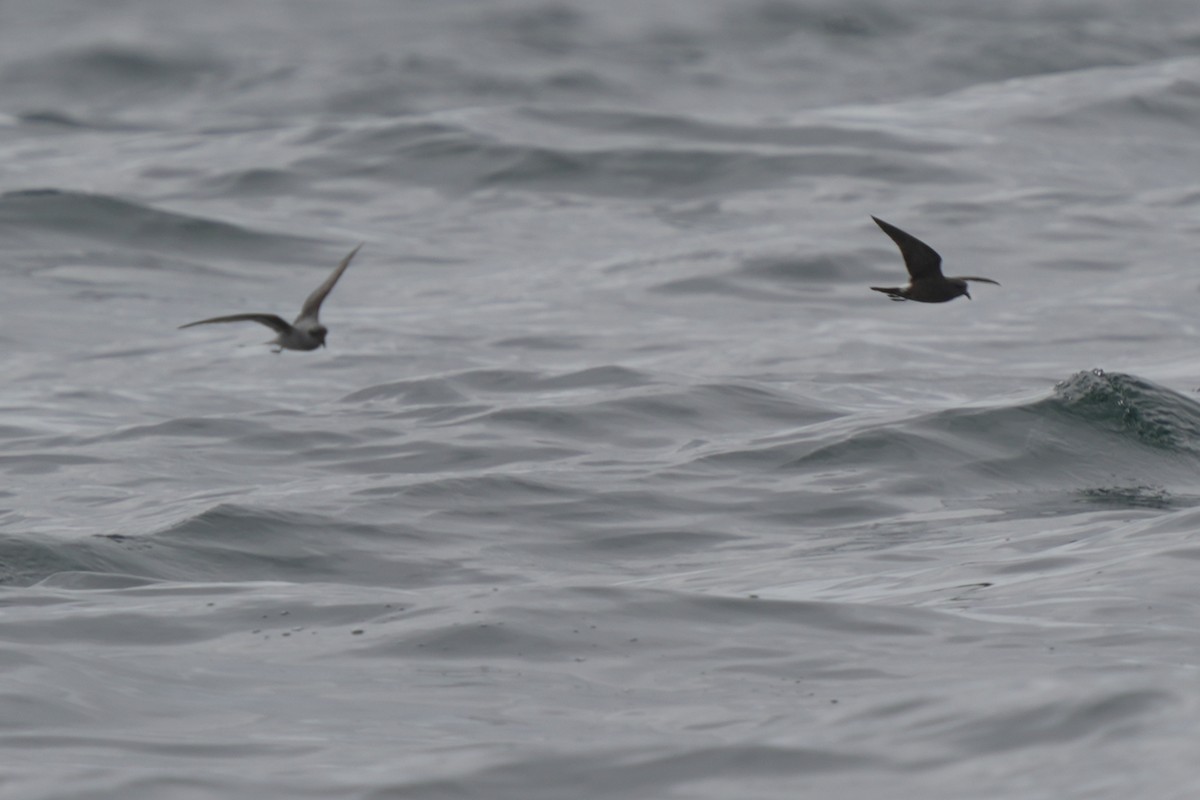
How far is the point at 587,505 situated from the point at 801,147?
12139 millimetres

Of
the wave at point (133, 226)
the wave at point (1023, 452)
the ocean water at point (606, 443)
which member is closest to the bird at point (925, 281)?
the ocean water at point (606, 443)

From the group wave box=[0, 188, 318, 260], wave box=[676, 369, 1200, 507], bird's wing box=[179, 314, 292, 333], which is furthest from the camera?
wave box=[0, 188, 318, 260]

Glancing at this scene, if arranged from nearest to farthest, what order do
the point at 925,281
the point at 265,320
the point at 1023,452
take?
the point at 265,320 → the point at 925,281 → the point at 1023,452

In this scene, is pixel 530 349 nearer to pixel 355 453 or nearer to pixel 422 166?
pixel 355 453

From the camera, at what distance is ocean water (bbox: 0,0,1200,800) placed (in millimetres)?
5957

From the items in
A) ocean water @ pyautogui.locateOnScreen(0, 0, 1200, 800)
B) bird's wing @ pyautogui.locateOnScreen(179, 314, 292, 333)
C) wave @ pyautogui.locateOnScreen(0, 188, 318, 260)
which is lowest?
wave @ pyautogui.locateOnScreen(0, 188, 318, 260)

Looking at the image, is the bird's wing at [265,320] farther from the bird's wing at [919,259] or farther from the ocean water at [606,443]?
the bird's wing at [919,259]

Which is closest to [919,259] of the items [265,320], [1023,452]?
[1023,452]

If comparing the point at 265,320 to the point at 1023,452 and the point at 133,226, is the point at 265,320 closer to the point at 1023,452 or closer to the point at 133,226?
the point at 1023,452

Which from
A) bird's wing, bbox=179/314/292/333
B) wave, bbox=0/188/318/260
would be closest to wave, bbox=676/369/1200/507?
bird's wing, bbox=179/314/292/333

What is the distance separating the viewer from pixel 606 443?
1156 cm

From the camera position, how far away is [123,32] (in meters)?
34.8

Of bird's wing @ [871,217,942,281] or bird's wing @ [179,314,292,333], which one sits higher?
bird's wing @ [871,217,942,281]

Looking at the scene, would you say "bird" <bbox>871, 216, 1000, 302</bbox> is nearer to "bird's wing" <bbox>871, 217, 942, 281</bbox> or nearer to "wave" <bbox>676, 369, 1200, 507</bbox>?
"bird's wing" <bbox>871, 217, 942, 281</bbox>
